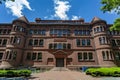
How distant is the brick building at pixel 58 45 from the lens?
30547mm

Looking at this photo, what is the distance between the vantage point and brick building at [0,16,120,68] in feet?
100

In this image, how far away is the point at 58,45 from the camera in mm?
32938

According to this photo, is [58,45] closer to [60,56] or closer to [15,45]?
[60,56]

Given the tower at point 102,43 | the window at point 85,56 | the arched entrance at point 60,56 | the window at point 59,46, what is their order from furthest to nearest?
1. the window at point 59,46
2. the arched entrance at point 60,56
3. the window at point 85,56
4. the tower at point 102,43

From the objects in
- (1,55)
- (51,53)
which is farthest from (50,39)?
(1,55)

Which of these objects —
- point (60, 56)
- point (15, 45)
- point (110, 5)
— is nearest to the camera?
point (110, 5)

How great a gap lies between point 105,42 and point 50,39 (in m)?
14.8

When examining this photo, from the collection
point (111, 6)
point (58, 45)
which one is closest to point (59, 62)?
point (58, 45)

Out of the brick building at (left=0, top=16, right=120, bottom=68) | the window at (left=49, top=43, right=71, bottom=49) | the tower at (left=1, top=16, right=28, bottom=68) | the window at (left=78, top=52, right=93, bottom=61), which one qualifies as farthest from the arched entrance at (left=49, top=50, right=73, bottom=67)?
the tower at (left=1, top=16, right=28, bottom=68)

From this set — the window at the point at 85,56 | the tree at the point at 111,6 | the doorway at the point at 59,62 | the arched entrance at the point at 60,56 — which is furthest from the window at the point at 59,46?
the tree at the point at 111,6

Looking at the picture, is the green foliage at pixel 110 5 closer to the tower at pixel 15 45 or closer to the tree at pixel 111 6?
the tree at pixel 111 6

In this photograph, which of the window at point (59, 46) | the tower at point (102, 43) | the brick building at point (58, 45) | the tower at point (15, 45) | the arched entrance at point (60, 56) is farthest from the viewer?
the window at point (59, 46)

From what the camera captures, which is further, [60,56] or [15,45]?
[60,56]

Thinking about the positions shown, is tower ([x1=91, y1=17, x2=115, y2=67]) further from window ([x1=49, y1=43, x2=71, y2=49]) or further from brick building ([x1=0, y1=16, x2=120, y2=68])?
window ([x1=49, y1=43, x2=71, y2=49])
